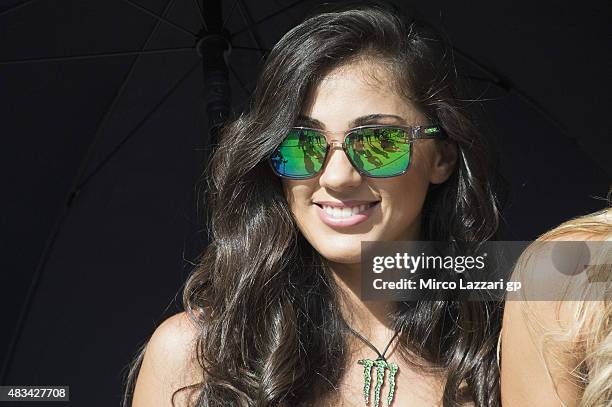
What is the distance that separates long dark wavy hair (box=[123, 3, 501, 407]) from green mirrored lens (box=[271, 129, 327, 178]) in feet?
0.10

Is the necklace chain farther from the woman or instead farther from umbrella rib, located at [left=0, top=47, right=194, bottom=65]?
umbrella rib, located at [left=0, top=47, right=194, bottom=65]

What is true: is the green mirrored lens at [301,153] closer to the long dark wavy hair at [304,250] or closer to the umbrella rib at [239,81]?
the long dark wavy hair at [304,250]

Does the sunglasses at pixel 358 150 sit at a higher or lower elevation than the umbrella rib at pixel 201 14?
lower

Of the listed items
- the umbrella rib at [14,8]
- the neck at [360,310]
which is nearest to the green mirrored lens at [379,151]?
the neck at [360,310]

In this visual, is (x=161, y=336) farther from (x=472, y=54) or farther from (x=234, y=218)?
(x=472, y=54)

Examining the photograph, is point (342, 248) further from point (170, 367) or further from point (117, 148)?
point (117, 148)

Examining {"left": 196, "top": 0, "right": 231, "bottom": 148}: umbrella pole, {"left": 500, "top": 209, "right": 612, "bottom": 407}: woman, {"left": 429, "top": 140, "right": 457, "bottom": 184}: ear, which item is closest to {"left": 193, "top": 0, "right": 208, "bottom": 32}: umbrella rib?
{"left": 196, "top": 0, "right": 231, "bottom": 148}: umbrella pole

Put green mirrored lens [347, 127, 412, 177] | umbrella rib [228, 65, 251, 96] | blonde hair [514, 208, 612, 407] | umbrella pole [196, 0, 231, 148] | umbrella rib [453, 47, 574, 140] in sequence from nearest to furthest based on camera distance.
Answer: blonde hair [514, 208, 612, 407] → green mirrored lens [347, 127, 412, 177] → umbrella pole [196, 0, 231, 148] → umbrella rib [453, 47, 574, 140] → umbrella rib [228, 65, 251, 96]

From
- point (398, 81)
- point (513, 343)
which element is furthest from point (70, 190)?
point (513, 343)

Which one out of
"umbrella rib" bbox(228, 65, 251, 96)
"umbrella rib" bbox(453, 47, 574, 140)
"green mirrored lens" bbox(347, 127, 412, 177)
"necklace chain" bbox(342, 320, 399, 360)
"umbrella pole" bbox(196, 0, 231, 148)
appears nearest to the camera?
"green mirrored lens" bbox(347, 127, 412, 177)

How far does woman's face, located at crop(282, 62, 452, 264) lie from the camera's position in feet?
7.61

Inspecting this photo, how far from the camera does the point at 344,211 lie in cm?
231

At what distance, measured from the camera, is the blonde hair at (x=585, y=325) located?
1.85m

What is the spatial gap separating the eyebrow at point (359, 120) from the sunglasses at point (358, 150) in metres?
0.02
